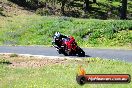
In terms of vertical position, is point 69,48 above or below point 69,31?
above

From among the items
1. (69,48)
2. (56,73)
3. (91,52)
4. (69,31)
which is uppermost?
(56,73)

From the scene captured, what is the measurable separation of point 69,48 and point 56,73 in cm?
850

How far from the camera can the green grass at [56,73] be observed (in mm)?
21234

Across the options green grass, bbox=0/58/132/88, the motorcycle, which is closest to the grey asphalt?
the motorcycle

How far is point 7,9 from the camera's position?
2217 inches

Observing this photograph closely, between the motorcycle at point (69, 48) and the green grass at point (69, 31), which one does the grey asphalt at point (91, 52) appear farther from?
the green grass at point (69, 31)

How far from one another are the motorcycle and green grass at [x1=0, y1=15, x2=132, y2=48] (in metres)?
8.01

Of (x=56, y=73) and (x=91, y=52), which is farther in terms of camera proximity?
(x=91, y=52)

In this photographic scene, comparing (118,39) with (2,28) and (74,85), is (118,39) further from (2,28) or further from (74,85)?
(74,85)

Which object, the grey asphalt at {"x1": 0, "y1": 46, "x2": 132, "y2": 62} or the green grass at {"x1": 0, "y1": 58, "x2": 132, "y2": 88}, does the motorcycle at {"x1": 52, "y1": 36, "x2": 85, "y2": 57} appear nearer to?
the grey asphalt at {"x1": 0, "y1": 46, "x2": 132, "y2": 62}

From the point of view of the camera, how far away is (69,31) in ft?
152

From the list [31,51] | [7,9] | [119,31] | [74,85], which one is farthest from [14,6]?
[74,85]

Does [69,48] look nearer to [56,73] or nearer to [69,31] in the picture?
[56,73]

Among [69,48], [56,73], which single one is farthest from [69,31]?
[56,73]
